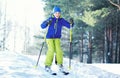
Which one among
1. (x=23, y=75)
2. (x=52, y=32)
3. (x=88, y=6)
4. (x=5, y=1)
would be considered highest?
(x=5, y=1)

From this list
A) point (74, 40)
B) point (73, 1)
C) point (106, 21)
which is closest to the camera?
point (106, 21)

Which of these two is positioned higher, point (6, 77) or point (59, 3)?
point (59, 3)

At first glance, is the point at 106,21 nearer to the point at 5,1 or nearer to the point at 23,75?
the point at 23,75

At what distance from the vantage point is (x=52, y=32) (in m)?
10.1

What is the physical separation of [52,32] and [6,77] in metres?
2.46

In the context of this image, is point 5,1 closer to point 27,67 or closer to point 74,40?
point 74,40

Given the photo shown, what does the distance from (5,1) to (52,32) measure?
7021 cm

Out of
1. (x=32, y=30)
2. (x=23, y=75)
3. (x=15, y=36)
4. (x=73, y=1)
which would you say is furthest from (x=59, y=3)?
(x=32, y=30)

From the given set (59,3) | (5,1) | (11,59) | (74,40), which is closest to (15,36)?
(5,1)

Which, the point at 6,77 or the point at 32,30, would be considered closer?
the point at 6,77

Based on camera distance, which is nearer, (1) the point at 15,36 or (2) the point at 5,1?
(2) the point at 5,1

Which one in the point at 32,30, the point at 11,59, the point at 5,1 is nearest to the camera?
the point at 11,59

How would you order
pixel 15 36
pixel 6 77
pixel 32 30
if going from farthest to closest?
pixel 32 30, pixel 15 36, pixel 6 77

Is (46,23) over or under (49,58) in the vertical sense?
over
